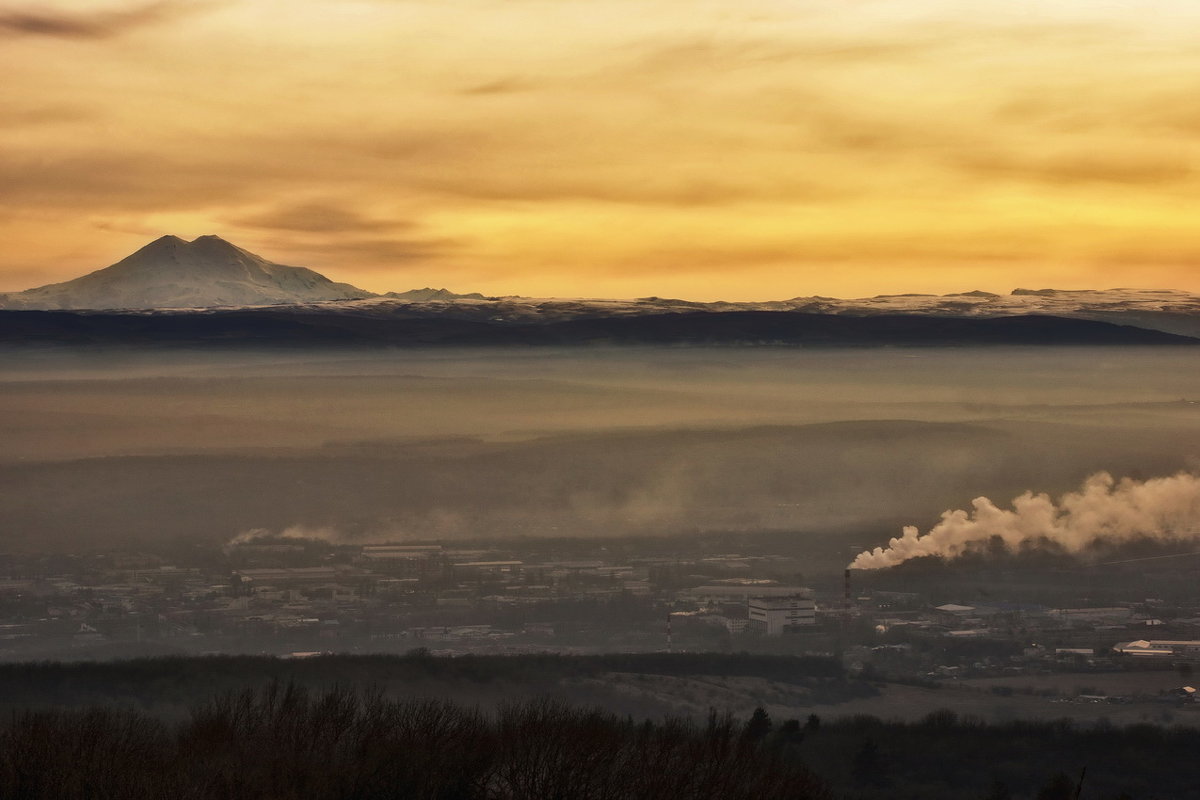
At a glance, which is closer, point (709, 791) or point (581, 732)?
point (709, 791)

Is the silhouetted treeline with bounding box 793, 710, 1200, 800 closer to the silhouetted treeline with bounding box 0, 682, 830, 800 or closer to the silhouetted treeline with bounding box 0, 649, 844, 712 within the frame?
the silhouetted treeline with bounding box 0, 649, 844, 712

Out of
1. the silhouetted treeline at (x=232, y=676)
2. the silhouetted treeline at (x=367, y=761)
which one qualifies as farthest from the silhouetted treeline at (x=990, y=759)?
the silhouetted treeline at (x=367, y=761)

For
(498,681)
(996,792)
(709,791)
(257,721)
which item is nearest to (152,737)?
(257,721)

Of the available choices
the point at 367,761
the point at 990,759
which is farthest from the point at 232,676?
the point at 367,761

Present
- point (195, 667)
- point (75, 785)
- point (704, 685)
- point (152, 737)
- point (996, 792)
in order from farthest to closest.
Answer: point (704, 685), point (195, 667), point (996, 792), point (152, 737), point (75, 785)

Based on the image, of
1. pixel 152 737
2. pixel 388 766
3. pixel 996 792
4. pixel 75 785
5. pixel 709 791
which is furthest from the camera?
pixel 996 792

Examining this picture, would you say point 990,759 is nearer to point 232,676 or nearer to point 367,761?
point 232,676

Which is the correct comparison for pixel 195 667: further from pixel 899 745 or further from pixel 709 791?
pixel 709 791

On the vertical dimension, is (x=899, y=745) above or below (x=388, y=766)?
below

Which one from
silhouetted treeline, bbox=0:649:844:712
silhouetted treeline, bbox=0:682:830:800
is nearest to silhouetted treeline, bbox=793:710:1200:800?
silhouetted treeline, bbox=0:649:844:712
